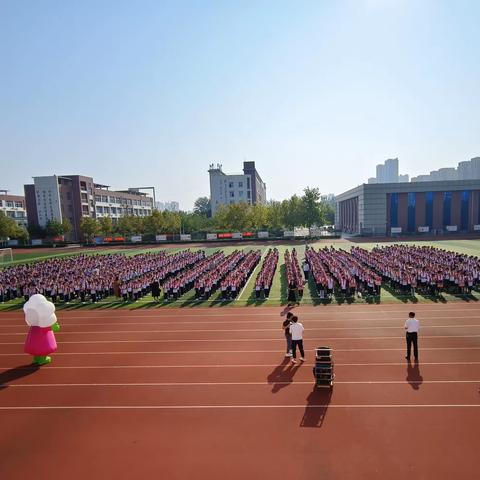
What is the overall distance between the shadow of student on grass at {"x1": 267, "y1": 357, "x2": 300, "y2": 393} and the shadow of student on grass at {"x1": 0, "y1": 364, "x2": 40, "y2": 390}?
718 centimetres

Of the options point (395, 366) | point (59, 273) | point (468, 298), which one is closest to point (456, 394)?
point (395, 366)

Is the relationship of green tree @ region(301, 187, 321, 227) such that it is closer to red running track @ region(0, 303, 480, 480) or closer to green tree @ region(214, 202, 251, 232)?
green tree @ region(214, 202, 251, 232)

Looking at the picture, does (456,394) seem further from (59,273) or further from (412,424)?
(59,273)

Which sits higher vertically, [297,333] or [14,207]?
[14,207]

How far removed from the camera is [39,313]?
1063 centimetres

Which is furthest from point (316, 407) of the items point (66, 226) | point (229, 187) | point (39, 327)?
point (229, 187)

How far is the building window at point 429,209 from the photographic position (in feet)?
184

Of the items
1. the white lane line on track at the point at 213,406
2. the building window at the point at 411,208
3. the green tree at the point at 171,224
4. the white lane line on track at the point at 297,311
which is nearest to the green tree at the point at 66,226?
the green tree at the point at 171,224

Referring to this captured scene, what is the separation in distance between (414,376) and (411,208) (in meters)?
53.4

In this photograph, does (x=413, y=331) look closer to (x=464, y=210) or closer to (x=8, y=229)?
(x=464, y=210)

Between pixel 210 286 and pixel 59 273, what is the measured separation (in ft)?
45.4

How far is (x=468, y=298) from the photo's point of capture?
17.0 m

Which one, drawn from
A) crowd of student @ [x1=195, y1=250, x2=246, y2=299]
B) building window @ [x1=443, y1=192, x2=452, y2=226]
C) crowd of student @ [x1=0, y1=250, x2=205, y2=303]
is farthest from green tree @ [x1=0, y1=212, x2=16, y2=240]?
building window @ [x1=443, y1=192, x2=452, y2=226]

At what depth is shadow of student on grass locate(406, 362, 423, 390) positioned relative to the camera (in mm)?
8734
